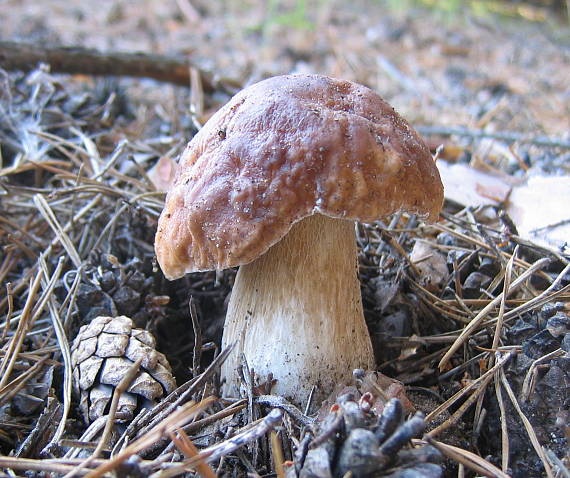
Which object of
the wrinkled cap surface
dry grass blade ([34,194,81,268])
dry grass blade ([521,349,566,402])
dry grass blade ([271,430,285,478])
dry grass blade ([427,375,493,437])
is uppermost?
the wrinkled cap surface

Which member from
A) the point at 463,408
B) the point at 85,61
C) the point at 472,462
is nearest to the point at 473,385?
the point at 463,408

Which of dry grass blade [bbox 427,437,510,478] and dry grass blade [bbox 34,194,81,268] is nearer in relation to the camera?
dry grass blade [bbox 427,437,510,478]

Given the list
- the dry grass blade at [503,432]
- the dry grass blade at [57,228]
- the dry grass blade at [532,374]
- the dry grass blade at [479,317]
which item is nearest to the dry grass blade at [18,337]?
the dry grass blade at [57,228]

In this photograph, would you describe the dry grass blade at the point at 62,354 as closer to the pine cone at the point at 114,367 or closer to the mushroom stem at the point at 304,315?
the pine cone at the point at 114,367

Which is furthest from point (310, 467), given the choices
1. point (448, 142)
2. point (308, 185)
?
point (448, 142)

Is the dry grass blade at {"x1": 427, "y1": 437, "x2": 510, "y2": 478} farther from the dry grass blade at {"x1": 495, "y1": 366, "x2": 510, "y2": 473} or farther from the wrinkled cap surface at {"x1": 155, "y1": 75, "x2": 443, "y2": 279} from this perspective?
the wrinkled cap surface at {"x1": 155, "y1": 75, "x2": 443, "y2": 279}

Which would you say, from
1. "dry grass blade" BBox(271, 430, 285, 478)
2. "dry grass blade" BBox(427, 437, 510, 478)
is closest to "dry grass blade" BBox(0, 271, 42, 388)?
"dry grass blade" BBox(271, 430, 285, 478)
